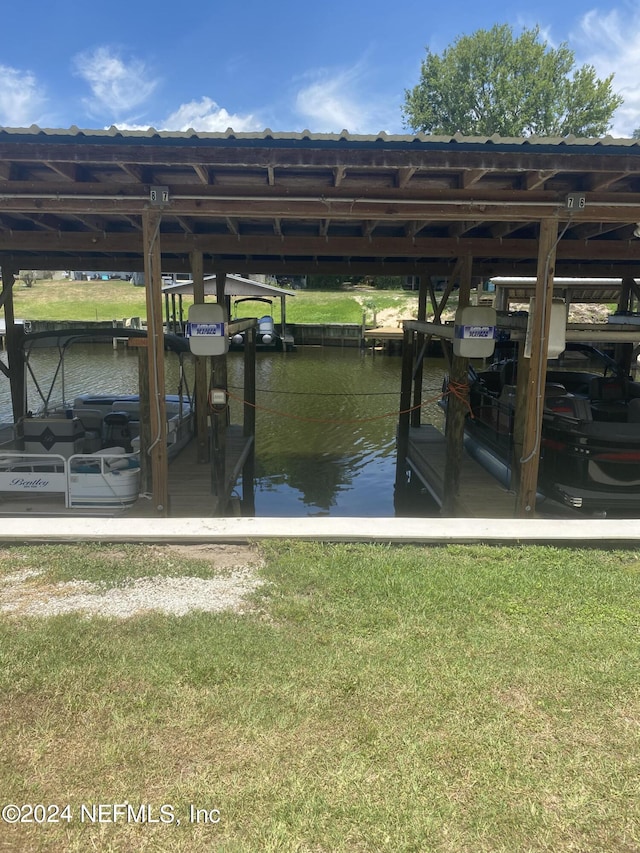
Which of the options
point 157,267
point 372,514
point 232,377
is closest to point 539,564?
point 157,267

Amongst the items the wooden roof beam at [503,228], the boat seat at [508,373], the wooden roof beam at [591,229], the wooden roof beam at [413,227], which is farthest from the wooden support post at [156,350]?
the boat seat at [508,373]

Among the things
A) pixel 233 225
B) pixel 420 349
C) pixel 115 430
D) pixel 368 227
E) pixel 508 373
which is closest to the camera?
pixel 368 227

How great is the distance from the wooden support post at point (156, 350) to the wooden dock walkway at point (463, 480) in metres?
4.34

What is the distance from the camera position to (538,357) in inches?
270

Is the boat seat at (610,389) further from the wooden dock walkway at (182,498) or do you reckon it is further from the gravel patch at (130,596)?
the gravel patch at (130,596)

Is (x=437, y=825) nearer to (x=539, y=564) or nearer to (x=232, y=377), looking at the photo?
(x=539, y=564)

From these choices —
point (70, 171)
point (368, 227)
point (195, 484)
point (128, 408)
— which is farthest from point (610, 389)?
point (70, 171)

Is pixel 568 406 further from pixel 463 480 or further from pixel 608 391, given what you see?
pixel 608 391

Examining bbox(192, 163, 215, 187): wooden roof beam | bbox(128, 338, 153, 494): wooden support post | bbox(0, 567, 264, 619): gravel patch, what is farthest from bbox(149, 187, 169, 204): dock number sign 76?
bbox(0, 567, 264, 619): gravel patch

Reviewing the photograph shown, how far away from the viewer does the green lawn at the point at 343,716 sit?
104 inches

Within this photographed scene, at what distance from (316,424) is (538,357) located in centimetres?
989

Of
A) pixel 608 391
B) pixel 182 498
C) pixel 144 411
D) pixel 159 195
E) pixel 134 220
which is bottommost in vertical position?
pixel 182 498

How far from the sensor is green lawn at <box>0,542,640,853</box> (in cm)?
263

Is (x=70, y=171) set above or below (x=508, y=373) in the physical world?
above
